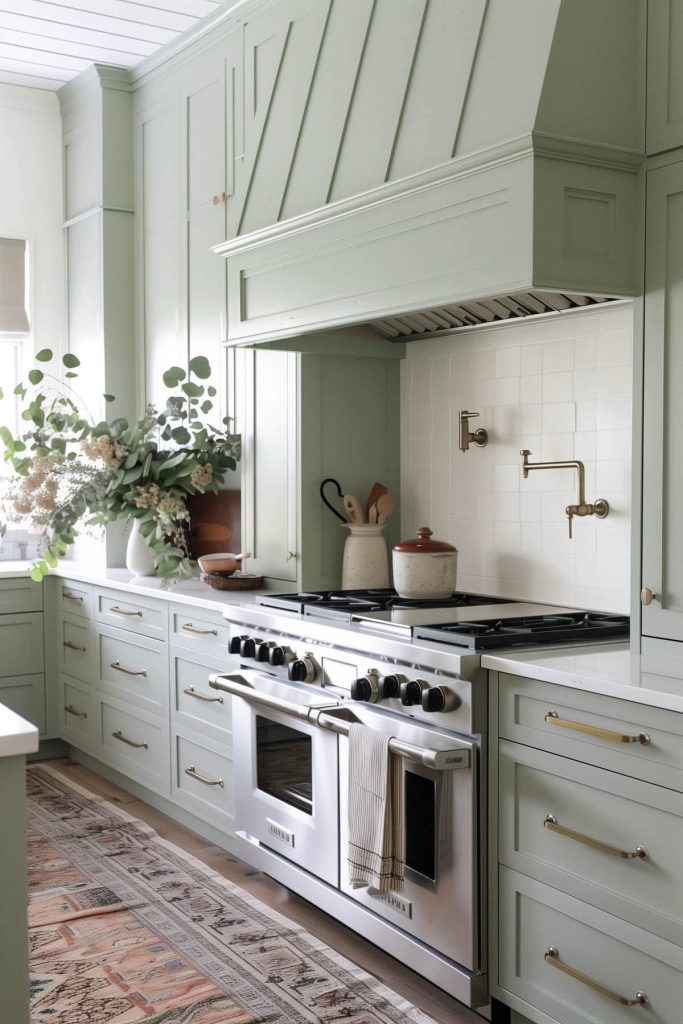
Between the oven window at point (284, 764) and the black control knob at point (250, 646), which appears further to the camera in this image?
the black control knob at point (250, 646)

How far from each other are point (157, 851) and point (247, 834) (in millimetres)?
490

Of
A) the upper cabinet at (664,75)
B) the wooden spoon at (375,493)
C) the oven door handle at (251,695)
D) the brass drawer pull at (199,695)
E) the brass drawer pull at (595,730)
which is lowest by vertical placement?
the brass drawer pull at (199,695)

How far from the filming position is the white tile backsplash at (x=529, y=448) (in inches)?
121

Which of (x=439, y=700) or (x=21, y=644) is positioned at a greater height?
(x=439, y=700)

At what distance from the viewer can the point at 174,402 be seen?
449 cm

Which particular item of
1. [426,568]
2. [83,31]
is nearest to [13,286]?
[83,31]

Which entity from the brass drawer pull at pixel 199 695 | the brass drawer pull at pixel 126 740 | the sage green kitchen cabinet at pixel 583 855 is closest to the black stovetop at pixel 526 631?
the sage green kitchen cabinet at pixel 583 855

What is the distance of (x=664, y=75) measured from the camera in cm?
250

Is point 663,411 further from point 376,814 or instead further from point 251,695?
point 251,695

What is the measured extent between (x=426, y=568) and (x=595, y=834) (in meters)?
1.23

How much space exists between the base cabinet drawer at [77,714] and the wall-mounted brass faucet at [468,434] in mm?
2179

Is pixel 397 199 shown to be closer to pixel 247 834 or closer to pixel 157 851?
pixel 247 834

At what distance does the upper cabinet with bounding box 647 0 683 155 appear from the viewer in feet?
8.06

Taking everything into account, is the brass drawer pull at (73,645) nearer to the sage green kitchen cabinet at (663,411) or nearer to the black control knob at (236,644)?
the black control knob at (236,644)
